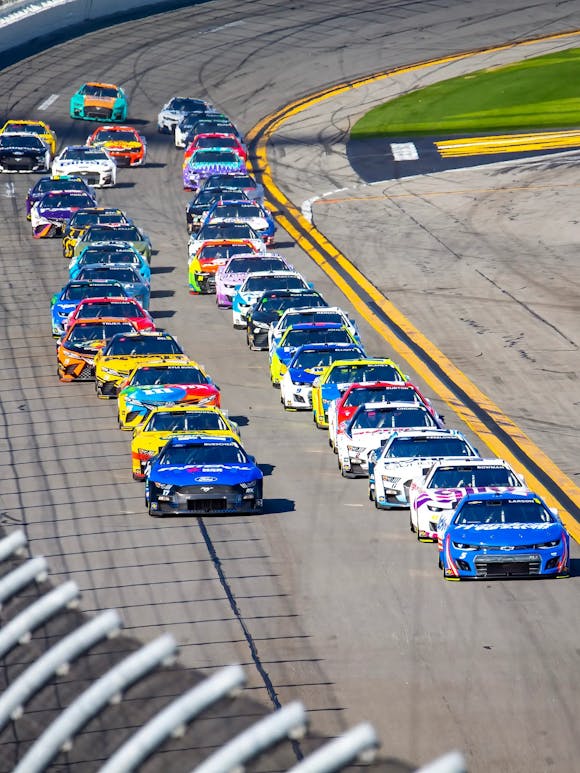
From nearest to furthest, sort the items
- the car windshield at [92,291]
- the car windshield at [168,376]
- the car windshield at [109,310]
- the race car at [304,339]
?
the car windshield at [168,376] → the race car at [304,339] → the car windshield at [109,310] → the car windshield at [92,291]

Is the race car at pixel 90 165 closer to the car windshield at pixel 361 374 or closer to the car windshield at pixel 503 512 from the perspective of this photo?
the car windshield at pixel 361 374

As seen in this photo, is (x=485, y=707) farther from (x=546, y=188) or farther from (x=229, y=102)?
(x=229, y=102)

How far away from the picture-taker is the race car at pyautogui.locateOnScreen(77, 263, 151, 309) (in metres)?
41.4

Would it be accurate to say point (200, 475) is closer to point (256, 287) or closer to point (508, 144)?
point (256, 287)

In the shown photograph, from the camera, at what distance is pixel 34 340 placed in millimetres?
39469

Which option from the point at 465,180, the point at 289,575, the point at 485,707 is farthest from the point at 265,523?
the point at 465,180

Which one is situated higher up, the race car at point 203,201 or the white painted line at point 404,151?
the white painted line at point 404,151

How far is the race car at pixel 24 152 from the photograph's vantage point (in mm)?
60812

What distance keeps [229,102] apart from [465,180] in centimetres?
1767

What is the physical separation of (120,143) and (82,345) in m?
29.1

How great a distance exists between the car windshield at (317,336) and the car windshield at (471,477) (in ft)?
33.9

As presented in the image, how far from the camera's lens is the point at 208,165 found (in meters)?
58.5

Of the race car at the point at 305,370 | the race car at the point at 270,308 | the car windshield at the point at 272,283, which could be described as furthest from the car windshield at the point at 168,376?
the car windshield at the point at 272,283

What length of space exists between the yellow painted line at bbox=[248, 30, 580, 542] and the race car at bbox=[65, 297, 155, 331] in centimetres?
565
